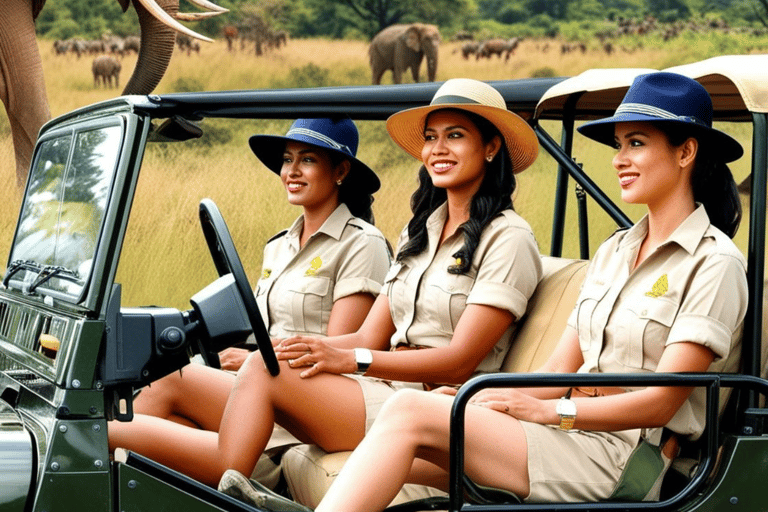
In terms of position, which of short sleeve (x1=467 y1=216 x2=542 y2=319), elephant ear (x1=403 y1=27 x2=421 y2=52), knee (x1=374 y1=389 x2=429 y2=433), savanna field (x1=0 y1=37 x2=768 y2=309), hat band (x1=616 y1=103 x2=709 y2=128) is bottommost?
savanna field (x1=0 y1=37 x2=768 y2=309)

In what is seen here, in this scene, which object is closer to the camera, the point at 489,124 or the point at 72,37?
the point at 489,124

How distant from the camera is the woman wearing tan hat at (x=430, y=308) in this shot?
9.84 ft

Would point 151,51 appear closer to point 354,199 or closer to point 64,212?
point 354,199

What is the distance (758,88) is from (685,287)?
486 millimetres

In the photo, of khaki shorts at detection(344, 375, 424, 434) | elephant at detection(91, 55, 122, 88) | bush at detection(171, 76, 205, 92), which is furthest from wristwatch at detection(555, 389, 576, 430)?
bush at detection(171, 76, 205, 92)

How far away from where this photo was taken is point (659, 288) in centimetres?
284

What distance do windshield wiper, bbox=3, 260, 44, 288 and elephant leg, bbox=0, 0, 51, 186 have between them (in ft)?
14.6

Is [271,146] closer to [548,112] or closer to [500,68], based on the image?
[548,112]

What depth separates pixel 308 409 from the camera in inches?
119

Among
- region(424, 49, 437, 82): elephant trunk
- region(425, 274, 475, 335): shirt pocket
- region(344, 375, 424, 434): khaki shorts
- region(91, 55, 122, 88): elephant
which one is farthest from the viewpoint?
region(424, 49, 437, 82): elephant trunk

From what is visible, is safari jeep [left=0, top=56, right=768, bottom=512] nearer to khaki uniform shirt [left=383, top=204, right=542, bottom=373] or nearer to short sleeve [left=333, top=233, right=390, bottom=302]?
khaki uniform shirt [left=383, top=204, right=542, bottom=373]

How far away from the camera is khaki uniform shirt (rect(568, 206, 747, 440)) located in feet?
8.92

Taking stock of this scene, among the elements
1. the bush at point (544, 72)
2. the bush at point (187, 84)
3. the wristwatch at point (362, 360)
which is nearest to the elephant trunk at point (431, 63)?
the bush at point (544, 72)

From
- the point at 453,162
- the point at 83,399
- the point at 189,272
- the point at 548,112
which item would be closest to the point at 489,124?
the point at 453,162
